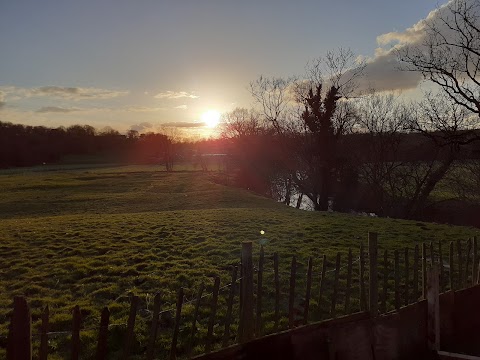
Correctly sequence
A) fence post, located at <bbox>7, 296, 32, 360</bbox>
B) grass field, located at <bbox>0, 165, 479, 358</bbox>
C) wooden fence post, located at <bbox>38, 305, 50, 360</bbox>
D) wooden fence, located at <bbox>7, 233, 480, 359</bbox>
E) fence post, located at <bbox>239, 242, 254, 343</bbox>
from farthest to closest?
grass field, located at <bbox>0, 165, 479, 358</bbox> < fence post, located at <bbox>239, 242, 254, 343</bbox> < wooden fence, located at <bbox>7, 233, 480, 359</bbox> < wooden fence post, located at <bbox>38, 305, 50, 360</bbox> < fence post, located at <bbox>7, 296, 32, 360</bbox>

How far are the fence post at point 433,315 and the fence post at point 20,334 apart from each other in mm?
4816

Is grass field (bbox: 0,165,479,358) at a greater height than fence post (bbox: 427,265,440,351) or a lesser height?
lesser

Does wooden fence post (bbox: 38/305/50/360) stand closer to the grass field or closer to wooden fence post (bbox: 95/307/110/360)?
wooden fence post (bbox: 95/307/110/360)

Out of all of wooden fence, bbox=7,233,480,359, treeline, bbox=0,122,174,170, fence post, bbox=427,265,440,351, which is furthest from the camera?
treeline, bbox=0,122,174,170

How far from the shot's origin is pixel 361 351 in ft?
15.2

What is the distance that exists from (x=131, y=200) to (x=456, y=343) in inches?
1076

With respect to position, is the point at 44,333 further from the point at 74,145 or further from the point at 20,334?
the point at 74,145

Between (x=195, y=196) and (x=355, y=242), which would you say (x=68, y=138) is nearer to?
(x=195, y=196)

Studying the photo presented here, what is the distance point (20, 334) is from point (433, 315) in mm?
5014

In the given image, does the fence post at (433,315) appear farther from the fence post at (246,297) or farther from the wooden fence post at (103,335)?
the wooden fence post at (103,335)

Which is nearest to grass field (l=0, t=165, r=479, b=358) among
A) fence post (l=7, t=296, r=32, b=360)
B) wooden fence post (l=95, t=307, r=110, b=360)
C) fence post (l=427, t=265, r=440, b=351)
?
wooden fence post (l=95, t=307, r=110, b=360)

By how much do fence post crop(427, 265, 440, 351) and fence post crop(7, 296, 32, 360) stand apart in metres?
4.82

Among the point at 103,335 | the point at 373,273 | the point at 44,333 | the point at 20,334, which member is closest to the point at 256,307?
the point at 373,273

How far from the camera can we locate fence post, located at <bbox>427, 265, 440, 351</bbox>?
527cm
